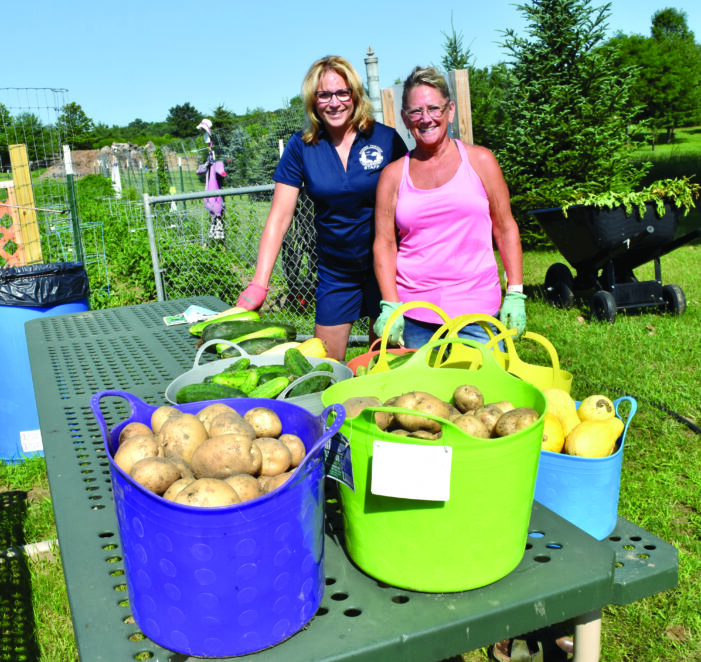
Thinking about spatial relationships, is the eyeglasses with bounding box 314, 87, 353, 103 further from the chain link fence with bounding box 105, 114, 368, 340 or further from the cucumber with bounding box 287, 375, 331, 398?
the chain link fence with bounding box 105, 114, 368, 340

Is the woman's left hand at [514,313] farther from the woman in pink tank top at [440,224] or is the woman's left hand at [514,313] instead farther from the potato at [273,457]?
the potato at [273,457]

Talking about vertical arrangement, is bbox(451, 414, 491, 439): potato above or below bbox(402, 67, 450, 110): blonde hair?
below

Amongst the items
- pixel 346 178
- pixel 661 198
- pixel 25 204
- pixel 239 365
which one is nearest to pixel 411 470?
pixel 239 365

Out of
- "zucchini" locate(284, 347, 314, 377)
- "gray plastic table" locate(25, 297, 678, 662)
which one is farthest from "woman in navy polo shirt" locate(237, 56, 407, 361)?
"gray plastic table" locate(25, 297, 678, 662)

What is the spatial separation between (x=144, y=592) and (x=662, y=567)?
3.76 ft

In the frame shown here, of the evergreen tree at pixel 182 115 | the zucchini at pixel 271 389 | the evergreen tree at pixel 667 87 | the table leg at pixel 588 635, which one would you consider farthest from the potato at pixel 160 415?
the evergreen tree at pixel 182 115

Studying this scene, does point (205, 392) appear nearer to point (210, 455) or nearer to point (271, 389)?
point (271, 389)

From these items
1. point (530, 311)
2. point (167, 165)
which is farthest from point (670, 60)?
point (530, 311)

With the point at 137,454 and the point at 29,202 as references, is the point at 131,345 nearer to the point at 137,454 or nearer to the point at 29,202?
the point at 137,454

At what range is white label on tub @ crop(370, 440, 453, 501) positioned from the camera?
113 centimetres

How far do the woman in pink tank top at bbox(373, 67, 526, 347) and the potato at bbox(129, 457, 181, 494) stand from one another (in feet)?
5.45

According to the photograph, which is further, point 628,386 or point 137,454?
point 628,386

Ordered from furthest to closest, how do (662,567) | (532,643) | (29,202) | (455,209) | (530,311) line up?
1. (530,311)
2. (29,202)
3. (455,209)
4. (532,643)
5. (662,567)

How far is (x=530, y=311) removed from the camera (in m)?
7.64
